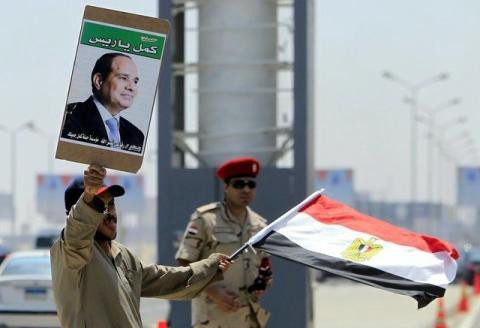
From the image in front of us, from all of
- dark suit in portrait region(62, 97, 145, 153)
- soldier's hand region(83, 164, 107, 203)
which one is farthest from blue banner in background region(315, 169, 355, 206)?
soldier's hand region(83, 164, 107, 203)

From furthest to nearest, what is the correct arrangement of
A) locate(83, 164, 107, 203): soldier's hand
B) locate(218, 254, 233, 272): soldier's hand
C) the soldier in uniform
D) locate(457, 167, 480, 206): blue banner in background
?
1. locate(457, 167, 480, 206): blue banner in background
2. the soldier in uniform
3. locate(218, 254, 233, 272): soldier's hand
4. locate(83, 164, 107, 203): soldier's hand

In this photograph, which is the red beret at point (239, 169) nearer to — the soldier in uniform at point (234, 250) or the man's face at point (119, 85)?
the soldier in uniform at point (234, 250)

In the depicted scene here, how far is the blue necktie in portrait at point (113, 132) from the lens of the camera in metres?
5.86

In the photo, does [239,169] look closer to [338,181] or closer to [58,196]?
[338,181]

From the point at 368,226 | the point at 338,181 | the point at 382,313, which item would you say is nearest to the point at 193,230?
the point at 368,226

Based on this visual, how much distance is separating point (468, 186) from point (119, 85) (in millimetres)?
92119

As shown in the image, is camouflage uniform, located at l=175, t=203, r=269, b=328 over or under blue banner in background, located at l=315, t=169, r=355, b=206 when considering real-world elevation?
under

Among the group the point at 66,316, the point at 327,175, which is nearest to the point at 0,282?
the point at 66,316

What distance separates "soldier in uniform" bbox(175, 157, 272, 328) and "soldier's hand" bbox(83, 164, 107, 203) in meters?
3.10

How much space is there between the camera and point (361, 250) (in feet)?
23.7

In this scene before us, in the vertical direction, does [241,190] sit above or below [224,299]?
above

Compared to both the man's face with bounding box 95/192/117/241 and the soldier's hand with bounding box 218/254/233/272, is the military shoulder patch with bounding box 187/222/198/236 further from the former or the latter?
the man's face with bounding box 95/192/117/241

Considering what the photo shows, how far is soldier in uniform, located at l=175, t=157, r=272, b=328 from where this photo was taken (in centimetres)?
877

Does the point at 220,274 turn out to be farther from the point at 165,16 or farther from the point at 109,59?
the point at 165,16
